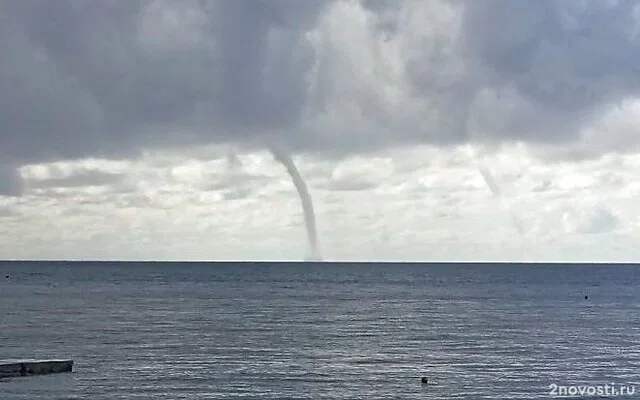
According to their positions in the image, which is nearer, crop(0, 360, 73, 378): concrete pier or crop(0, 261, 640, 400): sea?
crop(0, 261, 640, 400): sea

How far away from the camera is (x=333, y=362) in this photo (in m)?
95.4

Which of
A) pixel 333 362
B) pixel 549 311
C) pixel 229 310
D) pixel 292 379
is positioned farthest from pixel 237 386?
pixel 549 311

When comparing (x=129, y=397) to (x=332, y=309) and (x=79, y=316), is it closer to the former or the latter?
(x=79, y=316)

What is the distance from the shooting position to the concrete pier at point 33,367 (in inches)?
3278

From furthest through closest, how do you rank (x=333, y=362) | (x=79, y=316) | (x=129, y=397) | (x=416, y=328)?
(x=79, y=316), (x=416, y=328), (x=333, y=362), (x=129, y=397)

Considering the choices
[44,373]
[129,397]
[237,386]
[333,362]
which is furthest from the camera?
[333,362]

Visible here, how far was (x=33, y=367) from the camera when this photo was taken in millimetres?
84875

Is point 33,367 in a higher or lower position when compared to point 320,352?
lower

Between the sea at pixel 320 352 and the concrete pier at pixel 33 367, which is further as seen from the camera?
the concrete pier at pixel 33 367

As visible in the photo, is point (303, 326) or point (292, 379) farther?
point (303, 326)

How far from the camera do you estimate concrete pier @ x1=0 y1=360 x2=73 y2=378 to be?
273 ft

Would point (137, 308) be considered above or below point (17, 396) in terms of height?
above

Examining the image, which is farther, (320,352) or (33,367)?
(320,352)

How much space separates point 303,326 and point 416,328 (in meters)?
17.0
